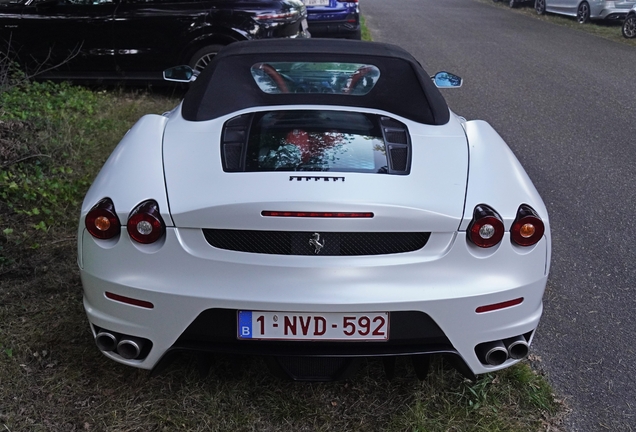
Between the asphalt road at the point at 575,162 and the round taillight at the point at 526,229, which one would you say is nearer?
the round taillight at the point at 526,229

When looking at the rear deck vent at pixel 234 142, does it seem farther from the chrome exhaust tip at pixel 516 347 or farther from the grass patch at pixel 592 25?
the grass patch at pixel 592 25

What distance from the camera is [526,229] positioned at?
2387 mm

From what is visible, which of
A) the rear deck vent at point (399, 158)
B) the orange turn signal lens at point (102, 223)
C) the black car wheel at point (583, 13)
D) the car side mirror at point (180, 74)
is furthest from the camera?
the black car wheel at point (583, 13)

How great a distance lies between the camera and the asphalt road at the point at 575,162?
2.98m

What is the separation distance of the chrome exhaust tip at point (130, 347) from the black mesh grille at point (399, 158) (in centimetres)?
114

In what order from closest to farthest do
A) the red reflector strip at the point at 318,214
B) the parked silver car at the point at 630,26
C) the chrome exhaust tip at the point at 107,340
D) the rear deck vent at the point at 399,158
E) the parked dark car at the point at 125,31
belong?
the red reflector strip at the point at 318,214
the chrome exhaust tip at the point at 107,340
the rear deck vent at the point at 399,158
the parked dark car at the point at 125,31
the parked silver car at the point at 630,26

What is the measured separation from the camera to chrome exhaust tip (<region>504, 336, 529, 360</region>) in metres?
2.48

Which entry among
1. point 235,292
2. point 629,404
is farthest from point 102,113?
point 629,404

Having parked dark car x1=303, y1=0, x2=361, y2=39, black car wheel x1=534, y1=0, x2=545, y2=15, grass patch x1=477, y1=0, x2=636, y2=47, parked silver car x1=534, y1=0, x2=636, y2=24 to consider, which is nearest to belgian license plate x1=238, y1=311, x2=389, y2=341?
parked dark car x1=303, y1=0, x2=361, y2=39

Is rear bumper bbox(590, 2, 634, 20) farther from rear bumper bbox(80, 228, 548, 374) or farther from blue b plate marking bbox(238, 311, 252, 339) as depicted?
blue b plate marking bbox(238, 311, 252, 339)

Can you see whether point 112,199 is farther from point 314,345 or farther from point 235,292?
point 314,345

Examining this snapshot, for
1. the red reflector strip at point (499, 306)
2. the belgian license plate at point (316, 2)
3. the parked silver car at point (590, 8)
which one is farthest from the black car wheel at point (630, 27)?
the red reflector strip at point (499, 306)

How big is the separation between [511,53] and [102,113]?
790 centimetres

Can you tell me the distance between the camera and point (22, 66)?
736 cm
